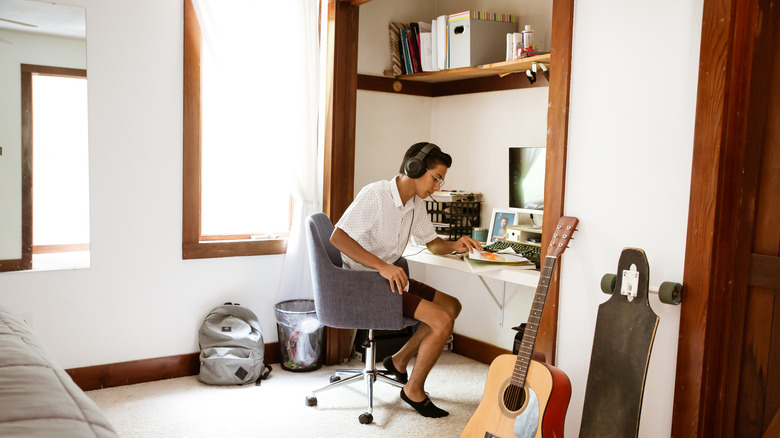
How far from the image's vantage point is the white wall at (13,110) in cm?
298

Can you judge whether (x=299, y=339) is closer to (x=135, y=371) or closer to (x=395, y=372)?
(x=395, y=372)

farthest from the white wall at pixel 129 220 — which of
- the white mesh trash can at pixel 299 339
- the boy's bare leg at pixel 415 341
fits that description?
the boy's bare leg at pixel 415 341

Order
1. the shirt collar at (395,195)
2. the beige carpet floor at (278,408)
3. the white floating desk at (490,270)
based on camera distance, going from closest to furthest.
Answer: the white floating desk at (490,270) → the beige carpet floor at (278,408) → the shirt collar at (395,195)

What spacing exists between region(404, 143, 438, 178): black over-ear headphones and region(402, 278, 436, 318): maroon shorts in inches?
22.9

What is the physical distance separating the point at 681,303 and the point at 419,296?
1.39 m

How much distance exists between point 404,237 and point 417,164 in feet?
1.33

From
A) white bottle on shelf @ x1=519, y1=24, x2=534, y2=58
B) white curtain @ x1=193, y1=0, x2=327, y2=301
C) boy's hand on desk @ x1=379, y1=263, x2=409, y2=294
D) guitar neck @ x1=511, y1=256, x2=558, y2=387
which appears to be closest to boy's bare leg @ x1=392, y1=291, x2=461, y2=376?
boy's hand on desk @ x1=379, y1=263, x2=409, y2=294

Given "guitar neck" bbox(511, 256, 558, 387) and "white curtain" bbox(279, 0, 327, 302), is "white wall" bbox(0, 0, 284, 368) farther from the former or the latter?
"guitar neck" bbox(511, 256, 558, 387)

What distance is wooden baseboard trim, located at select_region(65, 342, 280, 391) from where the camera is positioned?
323cm

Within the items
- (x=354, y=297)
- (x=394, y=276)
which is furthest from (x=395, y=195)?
Answer: (x=354, y=297)

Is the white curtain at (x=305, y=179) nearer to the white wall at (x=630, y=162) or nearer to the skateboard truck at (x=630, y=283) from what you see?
the white wall at (x=630, y=162)

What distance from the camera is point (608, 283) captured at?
7.22ft

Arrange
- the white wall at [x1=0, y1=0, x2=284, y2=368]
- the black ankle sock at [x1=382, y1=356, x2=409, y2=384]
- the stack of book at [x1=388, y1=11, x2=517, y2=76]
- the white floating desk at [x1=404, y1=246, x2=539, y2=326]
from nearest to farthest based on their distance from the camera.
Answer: the white floating desk at [x1=404, y1=246, x2=539, y2=326] → the white wall at [x1=0, y1=0, x2=284, y2=368] → the black ankle sock at [x1=382, y1=356, x2=409, y2=384] → the stack of book at [x1=388, y1=11, x2=517, y2=76]

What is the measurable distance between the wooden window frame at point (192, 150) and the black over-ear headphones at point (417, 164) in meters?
1.23
